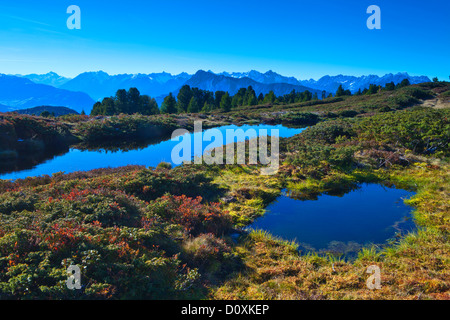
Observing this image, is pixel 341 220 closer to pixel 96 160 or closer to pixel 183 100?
pixel 96 160

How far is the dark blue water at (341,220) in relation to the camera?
31.8 feet

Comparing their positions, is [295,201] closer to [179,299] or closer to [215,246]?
[215,246]

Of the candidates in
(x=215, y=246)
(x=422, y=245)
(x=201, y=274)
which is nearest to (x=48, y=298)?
(x=201, y=274)

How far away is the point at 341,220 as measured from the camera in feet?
37.0

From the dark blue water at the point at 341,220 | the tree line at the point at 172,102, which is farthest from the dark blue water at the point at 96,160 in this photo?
the tree line at the point at 172,102

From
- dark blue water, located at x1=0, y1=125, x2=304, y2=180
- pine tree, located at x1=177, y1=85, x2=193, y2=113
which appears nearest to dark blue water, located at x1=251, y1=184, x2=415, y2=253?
dark blue water, located at x1=0, y1=125, x2=304, y2=180

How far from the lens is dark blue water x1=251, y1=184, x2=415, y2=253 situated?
31.8ft

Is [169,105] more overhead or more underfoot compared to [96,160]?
more overhead

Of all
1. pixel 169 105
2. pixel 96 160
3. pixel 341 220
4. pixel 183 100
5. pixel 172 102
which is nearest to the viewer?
pixel 341 220

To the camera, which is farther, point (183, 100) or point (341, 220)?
point (183, 100)

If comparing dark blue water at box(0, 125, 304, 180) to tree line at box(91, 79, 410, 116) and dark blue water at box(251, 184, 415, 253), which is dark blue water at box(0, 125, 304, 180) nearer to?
dark blue water at box(251, 184, 415, 253)

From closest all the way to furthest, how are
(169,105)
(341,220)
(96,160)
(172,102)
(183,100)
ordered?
1. (341,220)
2. (96,160)
3. (169,105)
4. (172,102)
5. (183,100)

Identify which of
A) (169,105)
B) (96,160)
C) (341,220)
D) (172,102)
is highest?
(172,102)

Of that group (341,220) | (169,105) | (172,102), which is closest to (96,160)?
(341,220)
